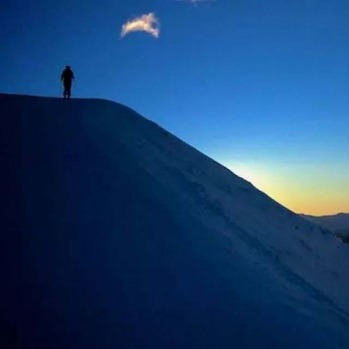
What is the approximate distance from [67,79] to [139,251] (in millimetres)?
12645

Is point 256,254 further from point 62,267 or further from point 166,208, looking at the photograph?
point 62,267

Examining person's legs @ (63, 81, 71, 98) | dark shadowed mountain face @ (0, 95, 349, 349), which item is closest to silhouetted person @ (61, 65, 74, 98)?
person's legs @ (63, 81, 71, 98)

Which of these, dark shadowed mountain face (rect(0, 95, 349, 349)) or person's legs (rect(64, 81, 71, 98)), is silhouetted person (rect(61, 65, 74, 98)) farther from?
dark shadowed mountain face (rect(0, 95, 349, 349))

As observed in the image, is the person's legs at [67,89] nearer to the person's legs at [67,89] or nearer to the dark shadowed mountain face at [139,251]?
the person's legs at [67,89]

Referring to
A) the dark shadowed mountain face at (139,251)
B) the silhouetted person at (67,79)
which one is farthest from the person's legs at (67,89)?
the dark shadowed mountain face at (139,251)

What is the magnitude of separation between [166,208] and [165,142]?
21.0ft

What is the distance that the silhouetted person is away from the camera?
68.0 feet

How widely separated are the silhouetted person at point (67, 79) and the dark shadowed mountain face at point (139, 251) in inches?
77.1

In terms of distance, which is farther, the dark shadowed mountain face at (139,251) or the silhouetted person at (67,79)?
the silhouetted person at (67,79)

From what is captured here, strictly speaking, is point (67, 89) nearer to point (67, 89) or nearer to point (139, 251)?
point (67, 89)

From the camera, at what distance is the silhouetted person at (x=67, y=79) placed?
68.0 ft

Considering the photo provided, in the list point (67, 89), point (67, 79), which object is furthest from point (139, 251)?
point (67, 79)

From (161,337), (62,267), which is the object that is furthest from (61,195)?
(161,337)

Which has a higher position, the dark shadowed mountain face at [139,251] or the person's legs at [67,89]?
the person's legs at [67,89]
